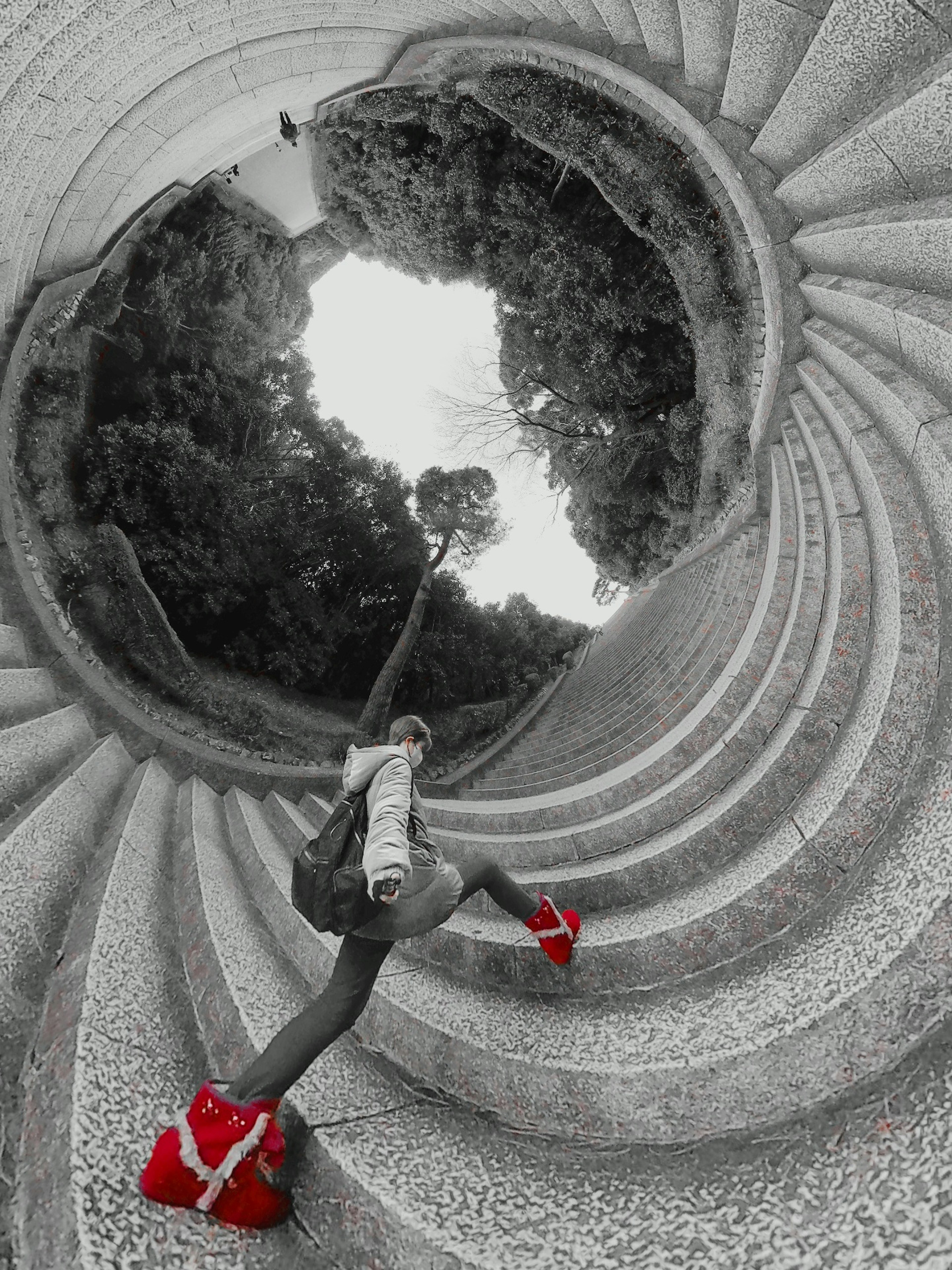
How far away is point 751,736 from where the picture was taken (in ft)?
11.4

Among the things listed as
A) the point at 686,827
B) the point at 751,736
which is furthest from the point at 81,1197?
the point at 751,736

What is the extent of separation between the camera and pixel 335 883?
1.98 meters

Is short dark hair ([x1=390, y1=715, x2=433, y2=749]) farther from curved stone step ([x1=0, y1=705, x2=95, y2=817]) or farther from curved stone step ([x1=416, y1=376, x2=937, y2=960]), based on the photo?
curved stone step ([x1=0, y1=705, x2=95, y2=817])

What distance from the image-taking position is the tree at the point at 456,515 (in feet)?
29.5

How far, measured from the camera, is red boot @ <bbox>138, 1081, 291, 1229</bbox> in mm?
1632

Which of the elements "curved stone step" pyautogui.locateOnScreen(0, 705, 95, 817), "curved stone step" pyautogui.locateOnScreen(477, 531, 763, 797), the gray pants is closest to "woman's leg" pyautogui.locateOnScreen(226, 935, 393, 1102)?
the gray pants

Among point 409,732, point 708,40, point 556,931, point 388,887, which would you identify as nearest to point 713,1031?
point 556,931

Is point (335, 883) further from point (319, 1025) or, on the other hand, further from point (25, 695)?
point (25, 695)

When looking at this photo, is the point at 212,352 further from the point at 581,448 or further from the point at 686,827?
the point at 686,827

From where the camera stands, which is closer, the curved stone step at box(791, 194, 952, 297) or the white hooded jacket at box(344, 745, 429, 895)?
the white hooded jacket at box(344, 745, 429, 895)

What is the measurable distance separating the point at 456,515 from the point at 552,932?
7283mm

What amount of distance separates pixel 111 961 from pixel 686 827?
9.22 feet

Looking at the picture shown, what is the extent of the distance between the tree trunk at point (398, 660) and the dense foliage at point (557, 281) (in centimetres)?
230

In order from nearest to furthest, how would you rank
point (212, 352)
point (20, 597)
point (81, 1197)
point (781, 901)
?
point (81, 1197) → point (781, 901) → point (20, 597) → point (212, 352)
